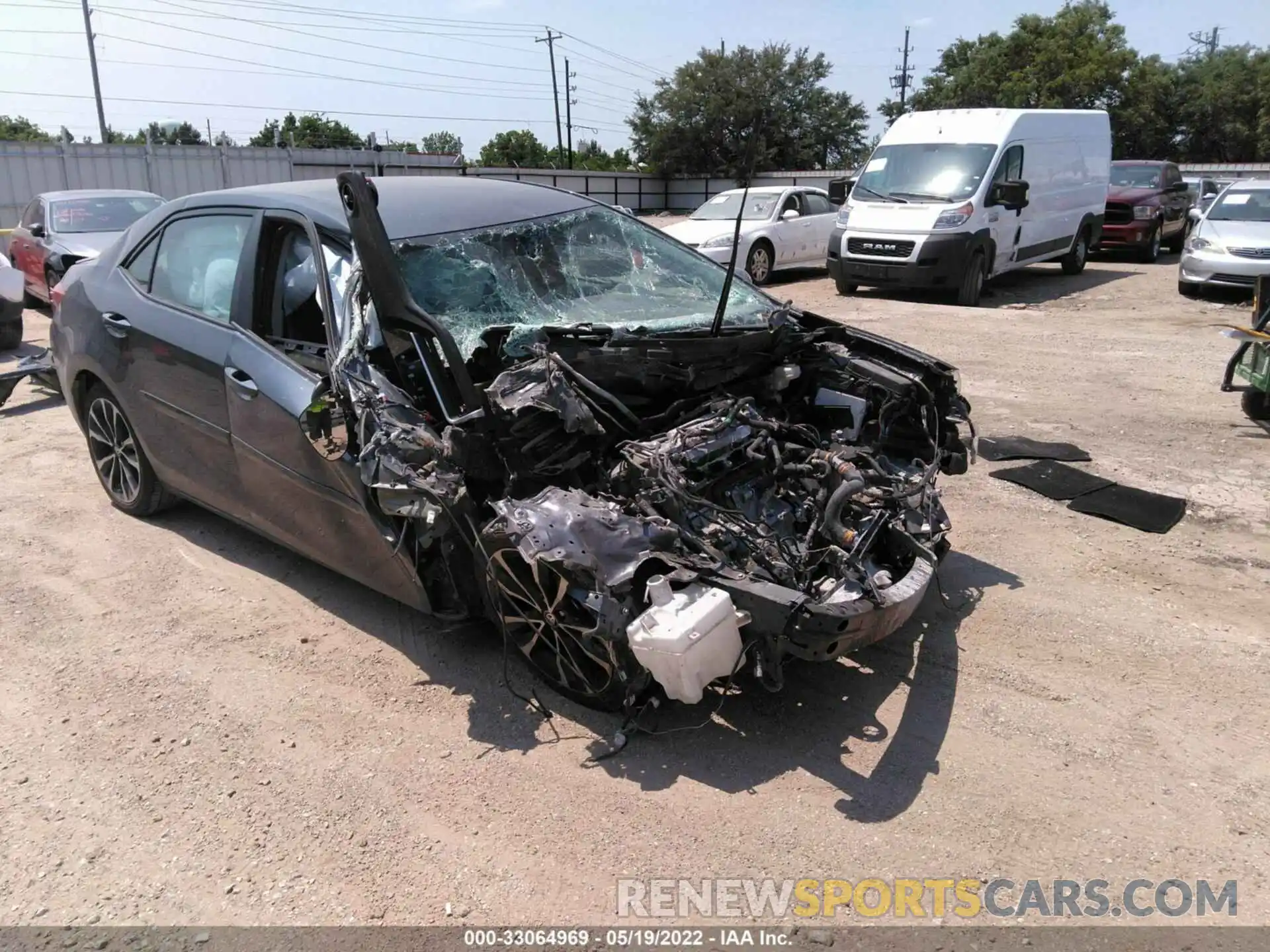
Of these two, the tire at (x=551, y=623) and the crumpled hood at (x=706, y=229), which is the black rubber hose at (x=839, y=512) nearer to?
the tire at (x=551, y=623)

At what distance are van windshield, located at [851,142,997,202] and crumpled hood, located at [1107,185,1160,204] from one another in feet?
21.7

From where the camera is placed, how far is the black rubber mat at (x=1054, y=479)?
18.6ft

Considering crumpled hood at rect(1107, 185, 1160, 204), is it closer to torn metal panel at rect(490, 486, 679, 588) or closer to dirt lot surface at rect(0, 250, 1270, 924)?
dirt lot surface at rect(0, 250, 1270, 924)

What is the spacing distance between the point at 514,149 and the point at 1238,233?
53305mm

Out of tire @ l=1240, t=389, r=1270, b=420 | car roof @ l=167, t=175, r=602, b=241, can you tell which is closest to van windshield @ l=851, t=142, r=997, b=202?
tire @ l=1240, t=389, r=1270, b=420

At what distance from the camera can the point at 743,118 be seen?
42219 millimetres

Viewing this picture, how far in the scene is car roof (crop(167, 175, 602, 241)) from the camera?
4.11 m

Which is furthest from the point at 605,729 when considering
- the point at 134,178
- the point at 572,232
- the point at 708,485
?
the point at 134,178

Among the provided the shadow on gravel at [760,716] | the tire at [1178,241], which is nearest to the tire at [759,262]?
the tire at [1178,241]

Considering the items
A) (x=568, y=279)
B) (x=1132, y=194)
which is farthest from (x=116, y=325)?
(x=1132, y=194)

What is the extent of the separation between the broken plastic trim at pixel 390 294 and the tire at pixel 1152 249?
18363 millimetres

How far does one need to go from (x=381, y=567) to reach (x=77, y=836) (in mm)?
1310

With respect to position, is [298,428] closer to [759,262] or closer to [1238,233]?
[759,262]

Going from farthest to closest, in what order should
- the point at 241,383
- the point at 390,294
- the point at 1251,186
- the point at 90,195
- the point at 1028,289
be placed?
1. the point at 1028,289
2. the point at 1251,186
3. the point at 90,195
4. the point at 241,383
5. the point at 390,294
